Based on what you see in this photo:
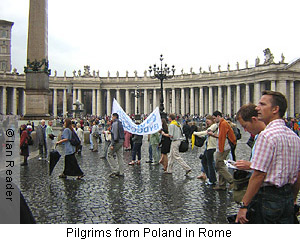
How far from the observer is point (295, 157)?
9.16 ft

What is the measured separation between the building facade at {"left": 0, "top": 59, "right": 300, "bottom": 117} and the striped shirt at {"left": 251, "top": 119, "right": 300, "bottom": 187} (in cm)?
4772

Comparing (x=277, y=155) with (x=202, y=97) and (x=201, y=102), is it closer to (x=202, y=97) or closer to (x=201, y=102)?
(x=202, y=97)

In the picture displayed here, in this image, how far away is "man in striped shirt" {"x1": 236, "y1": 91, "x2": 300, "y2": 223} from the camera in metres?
2.72

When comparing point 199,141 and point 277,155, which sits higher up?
point 277,155

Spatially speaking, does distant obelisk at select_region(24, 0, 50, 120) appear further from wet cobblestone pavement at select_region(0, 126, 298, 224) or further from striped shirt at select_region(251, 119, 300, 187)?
striped shirt at select_region(251, 119, 300, 187)

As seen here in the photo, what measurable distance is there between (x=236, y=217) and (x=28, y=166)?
33.0ft

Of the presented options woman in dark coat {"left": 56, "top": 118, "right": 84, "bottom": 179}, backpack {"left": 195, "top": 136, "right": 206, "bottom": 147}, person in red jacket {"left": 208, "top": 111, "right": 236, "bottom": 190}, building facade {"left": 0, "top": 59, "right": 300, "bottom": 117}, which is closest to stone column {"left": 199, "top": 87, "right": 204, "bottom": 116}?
building facade {"left": 0, "top": 59, "right": 300, "bottom": 117}

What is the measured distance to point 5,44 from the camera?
81062 millimetres

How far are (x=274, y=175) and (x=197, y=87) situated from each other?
205 feet

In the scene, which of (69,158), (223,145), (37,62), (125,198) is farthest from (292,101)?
(125,198)

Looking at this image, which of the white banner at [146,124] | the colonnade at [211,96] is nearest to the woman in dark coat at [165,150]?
the white banner at [146,124]

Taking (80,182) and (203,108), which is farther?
(203,108)
